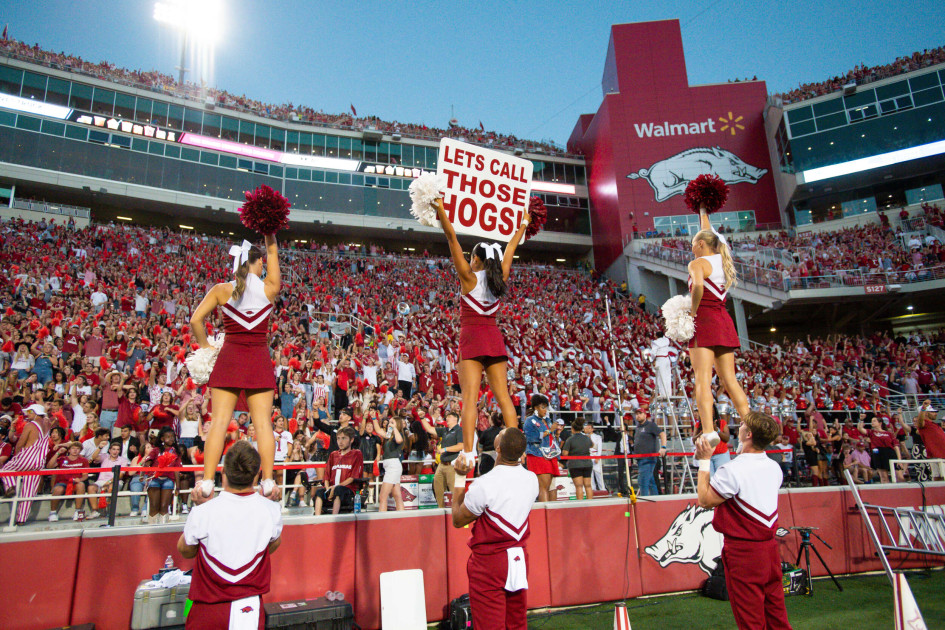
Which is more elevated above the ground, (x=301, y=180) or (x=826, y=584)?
(x=301, y=180)

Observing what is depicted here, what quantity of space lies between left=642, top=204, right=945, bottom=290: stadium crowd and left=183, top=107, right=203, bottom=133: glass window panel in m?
25.6

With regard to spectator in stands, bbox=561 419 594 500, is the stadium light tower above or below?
above

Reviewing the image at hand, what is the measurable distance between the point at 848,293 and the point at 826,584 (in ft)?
65.0

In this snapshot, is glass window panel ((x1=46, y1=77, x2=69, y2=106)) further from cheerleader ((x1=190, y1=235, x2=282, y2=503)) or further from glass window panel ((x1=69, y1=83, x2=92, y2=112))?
cheerleader ((x1=190, y1=235, x2=282, y2=503))

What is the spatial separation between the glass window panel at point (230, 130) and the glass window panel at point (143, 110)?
349cm

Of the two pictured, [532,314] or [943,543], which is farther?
[532,314]

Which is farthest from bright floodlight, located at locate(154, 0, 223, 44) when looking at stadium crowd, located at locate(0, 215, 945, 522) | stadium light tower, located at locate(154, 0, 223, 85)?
stadium crowd, located at locate(0, 215, 945, 522)

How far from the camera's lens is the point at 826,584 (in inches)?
250

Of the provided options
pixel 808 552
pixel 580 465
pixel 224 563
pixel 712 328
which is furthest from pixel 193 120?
pixel 808 552

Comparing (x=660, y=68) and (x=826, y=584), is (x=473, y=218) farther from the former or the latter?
(x=660, y=68)

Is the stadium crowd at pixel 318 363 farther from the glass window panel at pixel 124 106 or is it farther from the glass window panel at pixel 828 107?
the glass window panel at pixel 124 106

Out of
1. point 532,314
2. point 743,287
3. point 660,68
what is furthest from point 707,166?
point 532,314

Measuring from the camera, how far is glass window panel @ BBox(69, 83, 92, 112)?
2817 cm

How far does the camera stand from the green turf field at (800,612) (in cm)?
487
